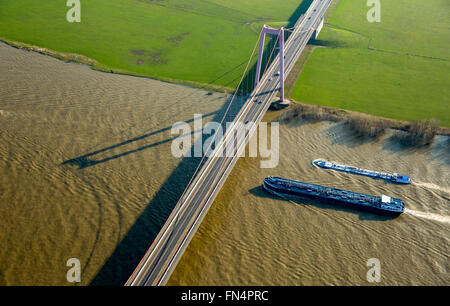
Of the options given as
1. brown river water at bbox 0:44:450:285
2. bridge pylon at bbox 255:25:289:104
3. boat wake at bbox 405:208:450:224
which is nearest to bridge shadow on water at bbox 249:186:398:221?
brown river water at bbox 0:44:450:285

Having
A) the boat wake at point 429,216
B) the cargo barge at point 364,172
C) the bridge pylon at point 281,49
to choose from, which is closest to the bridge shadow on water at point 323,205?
the boat wake at point 429,216

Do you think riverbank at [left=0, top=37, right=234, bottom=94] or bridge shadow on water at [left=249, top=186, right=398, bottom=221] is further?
riverbank at [left=0, top=37, right=234, bottom=94]

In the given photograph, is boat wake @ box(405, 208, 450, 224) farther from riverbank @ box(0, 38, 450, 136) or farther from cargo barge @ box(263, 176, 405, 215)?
riverbank @ box(0, 38, 450, 136)

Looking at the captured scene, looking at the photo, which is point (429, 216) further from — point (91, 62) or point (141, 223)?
point (91, 62)

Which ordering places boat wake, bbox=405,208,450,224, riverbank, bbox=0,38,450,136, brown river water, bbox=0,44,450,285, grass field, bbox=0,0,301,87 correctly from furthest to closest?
grass field, bbox=0,0,301,87
riverbank, bbox=0,38,450,136
boat wake, bbox=405,208,450,224
brown river water, bbox=0,44,450,285

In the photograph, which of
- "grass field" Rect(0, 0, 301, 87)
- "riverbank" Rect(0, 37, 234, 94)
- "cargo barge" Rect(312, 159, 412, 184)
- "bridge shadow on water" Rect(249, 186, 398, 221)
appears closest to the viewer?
"bridge shadow on water" Rect(249, 186, 398, 221)

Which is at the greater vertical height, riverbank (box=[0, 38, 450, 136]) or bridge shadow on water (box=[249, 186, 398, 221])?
riverbank (box=[0, 38, 450, 136])

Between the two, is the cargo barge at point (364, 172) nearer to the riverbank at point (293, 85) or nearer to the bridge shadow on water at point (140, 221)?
the riverbank at point (293, 85)

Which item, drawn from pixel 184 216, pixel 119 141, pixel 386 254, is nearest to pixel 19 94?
pixel 119 141
